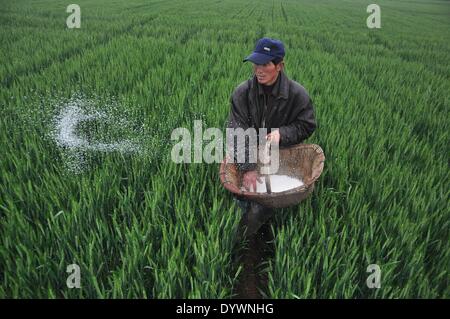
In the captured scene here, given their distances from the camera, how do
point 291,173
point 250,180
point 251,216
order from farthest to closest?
point 291,173
point 250,180
point 251,216

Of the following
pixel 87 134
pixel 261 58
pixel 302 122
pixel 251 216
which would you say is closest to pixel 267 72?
pixel 261 58

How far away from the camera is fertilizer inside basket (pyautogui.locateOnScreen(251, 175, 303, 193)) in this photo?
1.82m

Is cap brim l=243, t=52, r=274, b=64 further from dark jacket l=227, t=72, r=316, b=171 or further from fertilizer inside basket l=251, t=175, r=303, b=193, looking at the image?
fertilizer inside basket l=251, t=175, r=303, b=193

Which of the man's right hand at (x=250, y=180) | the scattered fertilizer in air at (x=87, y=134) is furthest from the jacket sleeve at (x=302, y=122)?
the scattered fertilizer in air at (x=87, y=134)

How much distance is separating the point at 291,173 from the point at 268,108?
0.43 metres

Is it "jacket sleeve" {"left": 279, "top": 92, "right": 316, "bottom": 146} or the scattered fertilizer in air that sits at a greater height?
"jacket sleeve" {"left": 279, "top": 92, "right": 316, "bottom": 146}

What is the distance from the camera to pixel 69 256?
1361 mm

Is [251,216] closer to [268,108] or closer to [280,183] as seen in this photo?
[280,183]

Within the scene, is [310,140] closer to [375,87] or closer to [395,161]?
[395,161]

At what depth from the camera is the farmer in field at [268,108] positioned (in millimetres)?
1702

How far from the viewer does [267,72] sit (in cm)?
177

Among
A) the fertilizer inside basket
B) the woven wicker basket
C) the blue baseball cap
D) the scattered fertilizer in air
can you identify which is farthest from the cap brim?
the scattered fertilizer in air

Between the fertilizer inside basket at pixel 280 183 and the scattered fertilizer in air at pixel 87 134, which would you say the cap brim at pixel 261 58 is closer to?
the fertilizer inside basket at pixel 280 183

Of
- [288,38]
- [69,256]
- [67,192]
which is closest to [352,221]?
[69,256]
